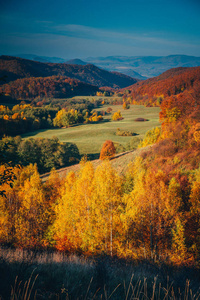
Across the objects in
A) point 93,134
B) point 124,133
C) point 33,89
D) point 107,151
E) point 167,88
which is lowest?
point 107,151

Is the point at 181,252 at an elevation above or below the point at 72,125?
below

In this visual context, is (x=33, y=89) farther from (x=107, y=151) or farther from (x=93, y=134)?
(x=107, y=151)

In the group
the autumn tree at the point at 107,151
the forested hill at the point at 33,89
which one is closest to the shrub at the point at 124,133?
the autumn tree at the point at 107,151

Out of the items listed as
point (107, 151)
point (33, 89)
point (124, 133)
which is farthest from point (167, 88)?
point (33, 89)

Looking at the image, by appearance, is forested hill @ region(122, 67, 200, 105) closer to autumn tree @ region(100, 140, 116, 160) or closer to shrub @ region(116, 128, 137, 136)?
shrub @ region(116, 128, 137, 136)

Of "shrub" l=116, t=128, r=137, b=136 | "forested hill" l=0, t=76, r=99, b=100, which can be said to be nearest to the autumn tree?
"shrub" l=116, t=128, r=137, b=136

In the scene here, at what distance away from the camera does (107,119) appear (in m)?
127

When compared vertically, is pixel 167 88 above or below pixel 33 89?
below

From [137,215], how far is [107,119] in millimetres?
113418

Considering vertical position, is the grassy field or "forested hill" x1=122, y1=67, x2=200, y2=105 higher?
"forested hill" x1=122, y1=67, x2=200, y2=105

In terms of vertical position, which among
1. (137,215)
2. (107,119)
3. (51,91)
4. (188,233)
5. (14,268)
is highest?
(51,91)

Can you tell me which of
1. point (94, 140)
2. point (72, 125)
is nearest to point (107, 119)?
point (72, 125)

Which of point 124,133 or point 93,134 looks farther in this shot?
point 93,134

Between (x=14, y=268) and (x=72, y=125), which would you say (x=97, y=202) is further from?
(x=72, y=125)
